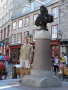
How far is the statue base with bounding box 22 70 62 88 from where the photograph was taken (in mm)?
7746

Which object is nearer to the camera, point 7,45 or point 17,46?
point 17,46

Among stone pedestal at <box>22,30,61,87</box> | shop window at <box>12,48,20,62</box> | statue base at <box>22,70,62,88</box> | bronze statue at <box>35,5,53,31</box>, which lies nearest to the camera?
statue base at <box>22,70,62,88</box>

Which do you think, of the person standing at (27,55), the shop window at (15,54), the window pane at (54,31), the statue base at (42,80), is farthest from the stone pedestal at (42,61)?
the shop window at (15,54)

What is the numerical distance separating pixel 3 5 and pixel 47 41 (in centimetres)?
4455

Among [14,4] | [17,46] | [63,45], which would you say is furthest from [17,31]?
[63,45]

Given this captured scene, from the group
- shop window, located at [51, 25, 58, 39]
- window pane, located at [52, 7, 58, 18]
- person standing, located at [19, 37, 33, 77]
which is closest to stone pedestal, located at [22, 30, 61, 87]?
person standing, located at [19, 37, 33, 77]

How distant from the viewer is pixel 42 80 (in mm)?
7719

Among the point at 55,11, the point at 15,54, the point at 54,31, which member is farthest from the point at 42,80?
the point at 15,54

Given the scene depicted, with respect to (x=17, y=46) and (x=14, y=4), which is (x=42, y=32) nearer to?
(x=17, y=46)

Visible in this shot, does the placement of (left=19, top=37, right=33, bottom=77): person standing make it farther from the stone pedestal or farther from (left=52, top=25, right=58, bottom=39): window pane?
(left=52, top=25, right=58, bottom=39): window pane

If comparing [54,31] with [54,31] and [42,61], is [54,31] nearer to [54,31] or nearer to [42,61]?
[54,31]

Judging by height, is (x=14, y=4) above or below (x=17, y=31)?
above

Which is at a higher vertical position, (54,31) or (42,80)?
(54,31)

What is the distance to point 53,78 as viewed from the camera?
8.05 meters
